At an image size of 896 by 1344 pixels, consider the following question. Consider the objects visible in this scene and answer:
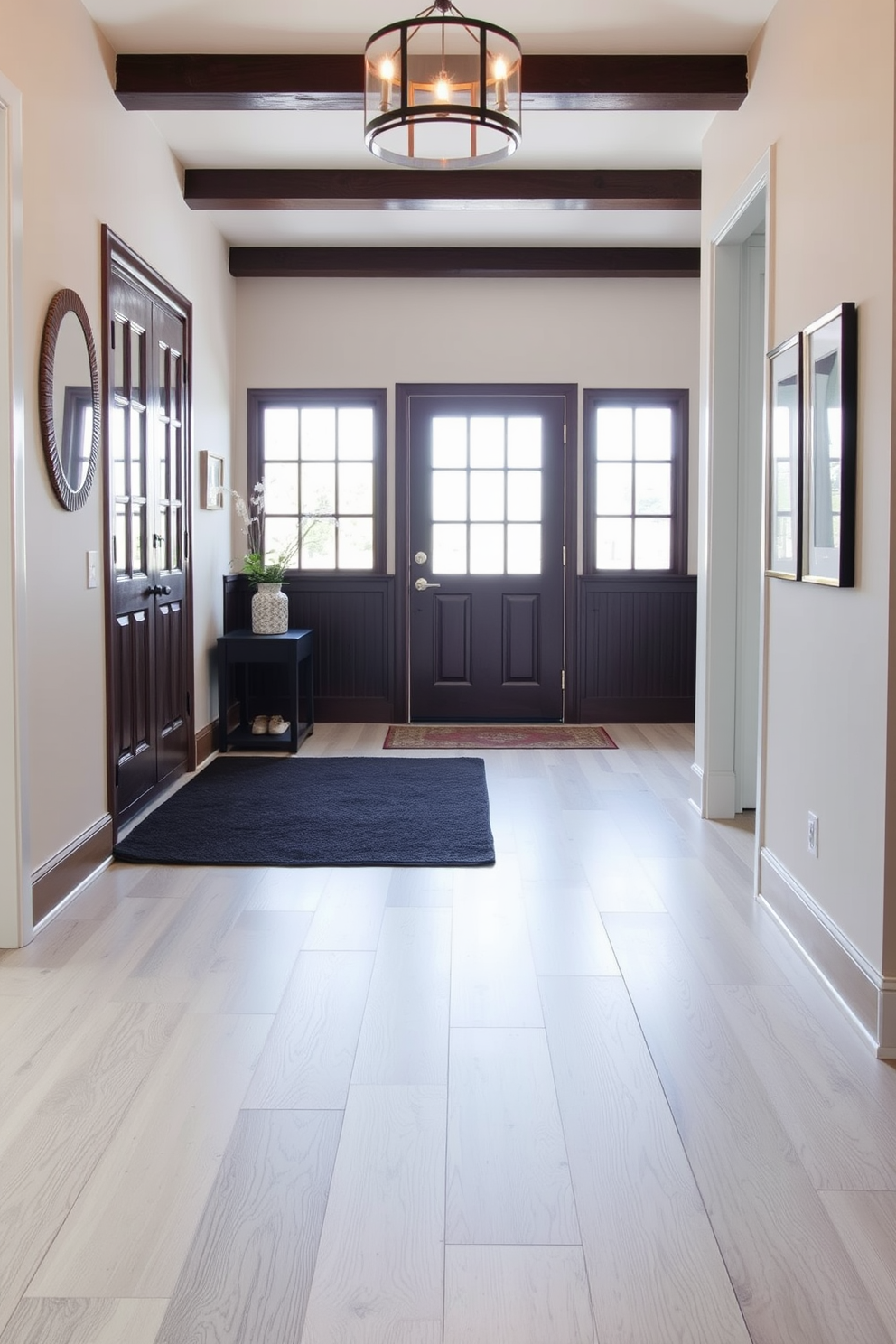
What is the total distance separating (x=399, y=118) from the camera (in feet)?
9.67

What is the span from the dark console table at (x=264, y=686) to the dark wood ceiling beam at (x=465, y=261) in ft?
7.13

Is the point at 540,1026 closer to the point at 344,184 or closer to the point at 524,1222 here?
the point at 524,1222

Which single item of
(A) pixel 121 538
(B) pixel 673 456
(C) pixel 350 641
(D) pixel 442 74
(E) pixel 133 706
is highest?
(D) pixel 442 74

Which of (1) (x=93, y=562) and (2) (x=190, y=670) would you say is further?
(2) (x=190, y=670)

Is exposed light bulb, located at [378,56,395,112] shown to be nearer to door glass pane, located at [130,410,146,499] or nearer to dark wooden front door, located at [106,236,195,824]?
dark wooden front door, located at [106,236,195,824]

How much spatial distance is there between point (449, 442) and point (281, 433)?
1.06 m

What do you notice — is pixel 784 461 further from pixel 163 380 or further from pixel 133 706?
pixel 163 380

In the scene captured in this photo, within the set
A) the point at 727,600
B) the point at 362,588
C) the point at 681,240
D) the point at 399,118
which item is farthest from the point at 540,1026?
the point at 681,240

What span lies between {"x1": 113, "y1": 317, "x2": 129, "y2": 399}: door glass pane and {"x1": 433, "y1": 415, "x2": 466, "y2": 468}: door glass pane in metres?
3.02

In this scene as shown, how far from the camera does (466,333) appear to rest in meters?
7.28

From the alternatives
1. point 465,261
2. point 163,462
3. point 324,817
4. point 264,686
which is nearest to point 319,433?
point 465,261

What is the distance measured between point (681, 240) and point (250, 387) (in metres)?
2.74

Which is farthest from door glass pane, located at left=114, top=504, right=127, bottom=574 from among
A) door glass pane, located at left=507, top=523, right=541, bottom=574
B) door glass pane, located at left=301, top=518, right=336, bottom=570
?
door glass pane, located at left=507, top=523, right=541, bottom=574

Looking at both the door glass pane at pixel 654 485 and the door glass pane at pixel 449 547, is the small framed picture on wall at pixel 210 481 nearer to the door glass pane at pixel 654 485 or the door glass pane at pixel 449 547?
the door glass pane at pixel 449 547
